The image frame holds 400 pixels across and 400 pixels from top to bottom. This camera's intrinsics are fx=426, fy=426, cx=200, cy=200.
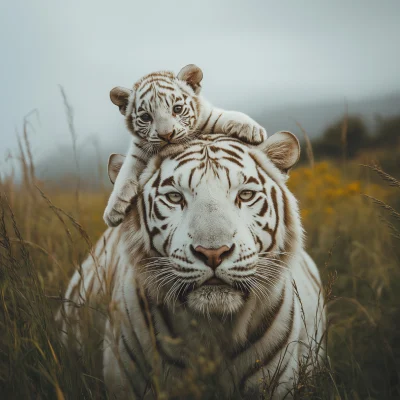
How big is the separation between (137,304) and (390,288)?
185 centimetres

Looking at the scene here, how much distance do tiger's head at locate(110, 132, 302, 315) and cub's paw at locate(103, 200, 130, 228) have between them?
0.27 feet

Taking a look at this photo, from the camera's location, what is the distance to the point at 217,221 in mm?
1504

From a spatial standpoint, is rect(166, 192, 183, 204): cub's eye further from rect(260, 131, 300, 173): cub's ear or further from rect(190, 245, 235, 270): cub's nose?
rect(260, 131, 300, 173): cub's ear

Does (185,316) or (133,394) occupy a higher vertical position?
(185,316)

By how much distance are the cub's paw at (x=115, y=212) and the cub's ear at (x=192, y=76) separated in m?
0.72

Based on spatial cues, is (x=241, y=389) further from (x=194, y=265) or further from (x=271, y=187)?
(x=271, y=187)

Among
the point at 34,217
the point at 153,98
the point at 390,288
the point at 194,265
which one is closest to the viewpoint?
the point at 194,265

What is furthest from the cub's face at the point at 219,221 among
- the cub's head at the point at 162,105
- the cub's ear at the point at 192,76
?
the cub's ear at the point at 192,76

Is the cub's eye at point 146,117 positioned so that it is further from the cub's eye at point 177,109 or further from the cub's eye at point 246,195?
the cub's eye at point 246,195

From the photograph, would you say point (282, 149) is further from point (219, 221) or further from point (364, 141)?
point (364, 141)

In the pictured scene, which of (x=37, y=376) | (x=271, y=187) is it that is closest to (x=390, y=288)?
(x=271, y=187)

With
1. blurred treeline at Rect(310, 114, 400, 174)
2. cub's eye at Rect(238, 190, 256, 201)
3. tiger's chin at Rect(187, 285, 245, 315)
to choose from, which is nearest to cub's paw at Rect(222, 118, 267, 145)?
cub's eye at Rect(238, 190, 256, 201)

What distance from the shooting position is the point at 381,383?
2.00 meters

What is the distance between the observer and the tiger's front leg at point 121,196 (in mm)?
1790
